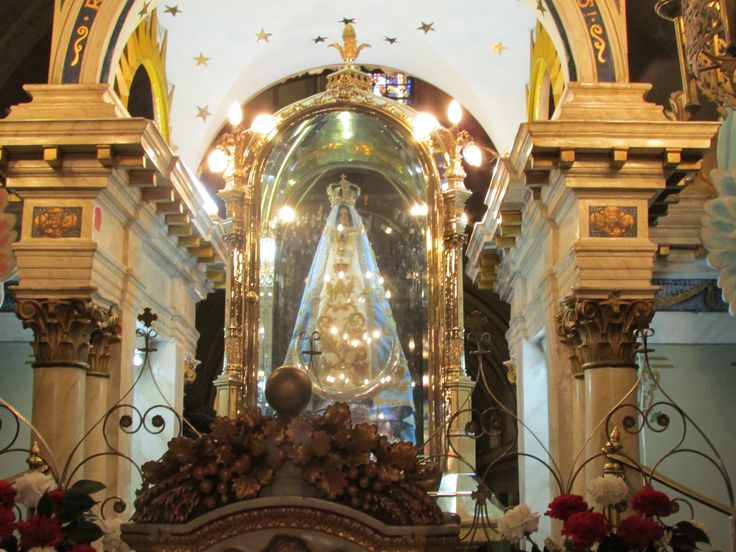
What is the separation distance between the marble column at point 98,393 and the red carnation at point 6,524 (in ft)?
15.8

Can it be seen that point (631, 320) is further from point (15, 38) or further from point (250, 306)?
point (15, 38)

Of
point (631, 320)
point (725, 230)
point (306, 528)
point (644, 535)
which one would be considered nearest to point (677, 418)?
point (725, 230)

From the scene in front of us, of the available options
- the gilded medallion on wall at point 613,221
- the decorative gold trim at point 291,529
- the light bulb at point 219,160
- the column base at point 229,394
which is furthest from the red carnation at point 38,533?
the light bulb at point 219,160

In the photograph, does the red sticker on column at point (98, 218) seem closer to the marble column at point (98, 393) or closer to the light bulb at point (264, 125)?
the marble column at point (98, 393)

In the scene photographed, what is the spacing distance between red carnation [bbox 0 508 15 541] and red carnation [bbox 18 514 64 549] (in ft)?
0.30

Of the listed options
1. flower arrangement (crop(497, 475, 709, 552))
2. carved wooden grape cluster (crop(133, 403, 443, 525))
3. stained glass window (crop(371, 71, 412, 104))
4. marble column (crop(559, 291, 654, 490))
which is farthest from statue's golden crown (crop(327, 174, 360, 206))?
stained glass window (crop(371, 71, 412, 104))

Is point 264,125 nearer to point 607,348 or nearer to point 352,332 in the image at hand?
point 352,332

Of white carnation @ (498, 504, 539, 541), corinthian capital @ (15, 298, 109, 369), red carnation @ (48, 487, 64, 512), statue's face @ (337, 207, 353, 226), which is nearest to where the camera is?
red carnation @ (48, 487, 64, 512)

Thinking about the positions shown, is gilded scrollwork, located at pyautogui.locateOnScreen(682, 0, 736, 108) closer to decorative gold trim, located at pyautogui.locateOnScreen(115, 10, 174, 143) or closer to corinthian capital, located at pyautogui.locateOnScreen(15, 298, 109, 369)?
corinthian capital, located at pyautogui.locateOnScreen(15, 298, 109, 369)

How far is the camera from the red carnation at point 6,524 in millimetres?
5344

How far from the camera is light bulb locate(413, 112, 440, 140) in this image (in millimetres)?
12320

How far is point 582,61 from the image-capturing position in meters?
10.7

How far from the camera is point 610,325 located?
32.3 ft

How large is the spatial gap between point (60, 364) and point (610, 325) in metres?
4.49
